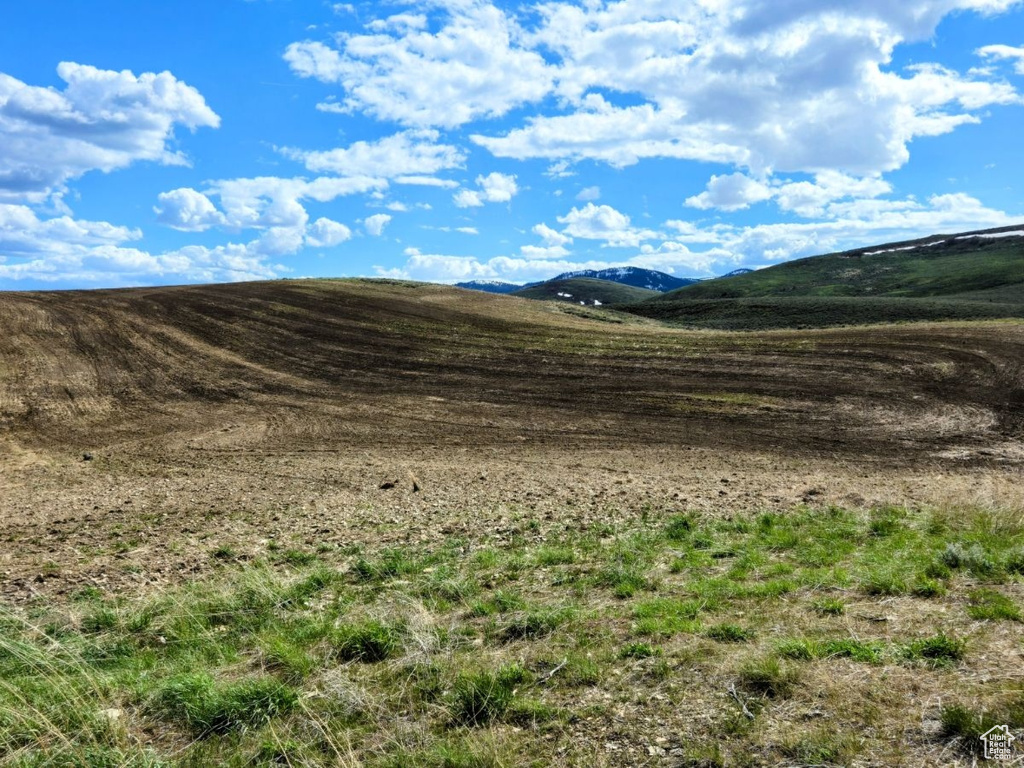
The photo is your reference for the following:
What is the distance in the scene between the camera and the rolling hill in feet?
146

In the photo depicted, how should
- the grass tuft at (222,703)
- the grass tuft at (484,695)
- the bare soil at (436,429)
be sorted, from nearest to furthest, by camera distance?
the grass tuft at (484,695)
the grass tuft at (222,703)
the bare soil at (436,429)

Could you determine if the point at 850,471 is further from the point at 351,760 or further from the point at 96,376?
the point at 96,376

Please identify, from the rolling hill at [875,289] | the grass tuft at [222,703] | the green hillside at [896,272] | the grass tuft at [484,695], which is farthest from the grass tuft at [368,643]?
the green hillside at [896,272]

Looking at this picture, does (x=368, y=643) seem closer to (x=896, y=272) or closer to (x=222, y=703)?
(x=222, y=703)

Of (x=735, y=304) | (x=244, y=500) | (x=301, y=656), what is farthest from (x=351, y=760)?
(x=735, y=304)

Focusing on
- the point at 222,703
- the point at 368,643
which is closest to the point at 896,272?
the point at 368,643

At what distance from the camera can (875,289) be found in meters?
94.4

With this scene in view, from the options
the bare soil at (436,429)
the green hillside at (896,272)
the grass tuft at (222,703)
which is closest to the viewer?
the grass tuft at (222,703)

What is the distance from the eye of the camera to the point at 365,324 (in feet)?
105

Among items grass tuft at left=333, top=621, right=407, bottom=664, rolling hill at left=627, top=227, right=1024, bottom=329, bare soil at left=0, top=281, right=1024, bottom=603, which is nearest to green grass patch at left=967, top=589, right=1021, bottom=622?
bare soil at left=0, top=281, right=1024, bottom=603

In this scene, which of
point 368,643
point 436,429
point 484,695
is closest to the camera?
point 484,695

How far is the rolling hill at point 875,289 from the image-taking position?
4450cm

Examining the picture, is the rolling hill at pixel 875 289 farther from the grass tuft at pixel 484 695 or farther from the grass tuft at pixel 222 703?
the grass tuft at pixel 222 703

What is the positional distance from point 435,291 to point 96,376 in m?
25.7
